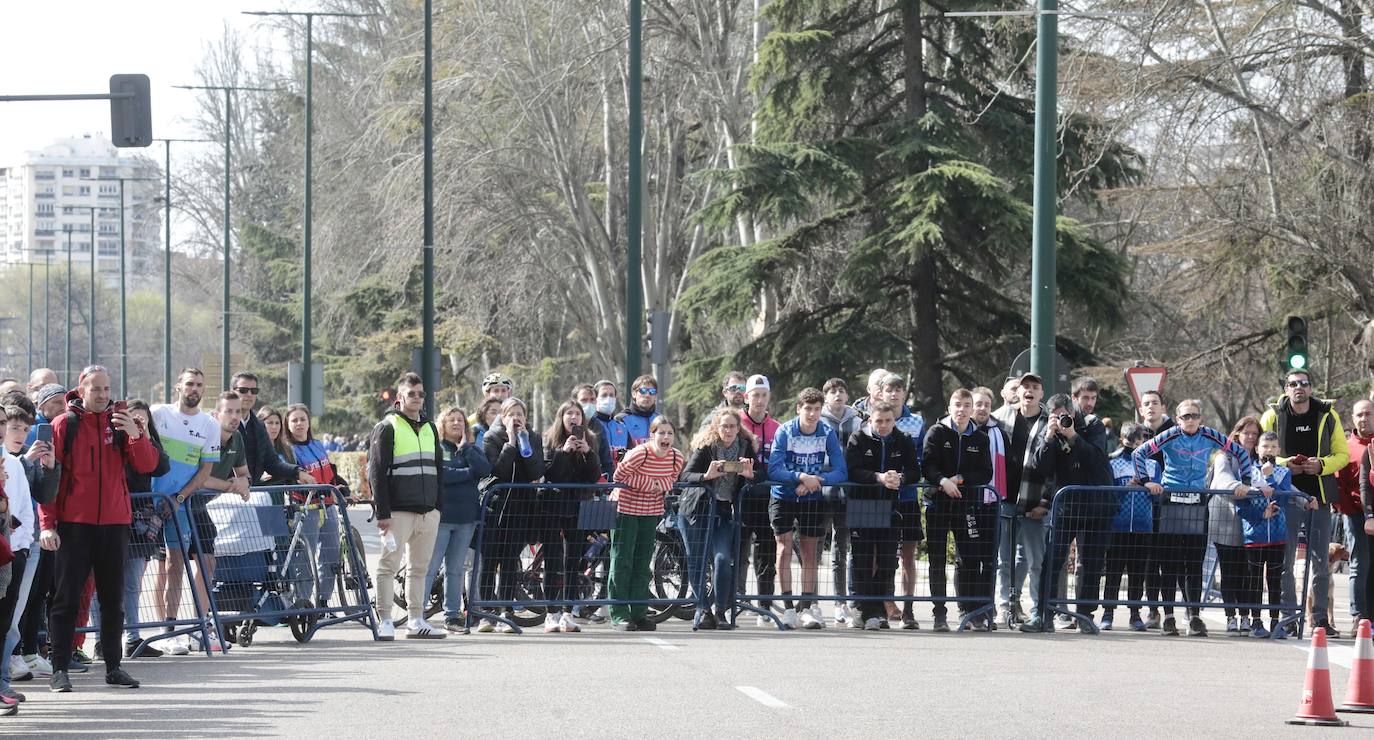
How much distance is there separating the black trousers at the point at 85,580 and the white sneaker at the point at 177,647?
2.03 m

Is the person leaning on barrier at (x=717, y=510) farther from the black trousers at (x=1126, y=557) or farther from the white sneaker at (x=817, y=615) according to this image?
the black trousers at (x=1126, y=557)

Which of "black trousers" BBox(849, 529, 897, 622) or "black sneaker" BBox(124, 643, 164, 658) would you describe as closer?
"black sneaker" BBox(124, 643, 164, 658)

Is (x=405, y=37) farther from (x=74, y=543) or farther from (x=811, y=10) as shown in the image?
(x=74, y=543)

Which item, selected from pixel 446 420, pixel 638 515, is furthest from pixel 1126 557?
pixel 446 420

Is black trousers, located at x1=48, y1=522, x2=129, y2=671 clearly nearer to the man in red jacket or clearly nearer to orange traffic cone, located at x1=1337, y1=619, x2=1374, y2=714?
the man in red jacket

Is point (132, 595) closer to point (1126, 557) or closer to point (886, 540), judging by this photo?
point (886, 540)

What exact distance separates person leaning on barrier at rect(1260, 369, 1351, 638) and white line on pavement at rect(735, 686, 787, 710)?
5.60 metres

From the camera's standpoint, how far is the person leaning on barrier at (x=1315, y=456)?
1530 centimetres

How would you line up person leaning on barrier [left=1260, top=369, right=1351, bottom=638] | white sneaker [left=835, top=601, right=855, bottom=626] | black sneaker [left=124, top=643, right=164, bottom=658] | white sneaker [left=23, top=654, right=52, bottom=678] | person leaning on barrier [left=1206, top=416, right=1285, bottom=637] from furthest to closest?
white sneaker [left=835, top=601, right=855, bottom=626] → person leaning on barrier [left=1206, top=416, right=1285, bottom=637] → person leaning on barrier [left=1260, top=369, right=1351, bottom=638] → black sneaker [left=124, top=643, right=164, bottom=658] → white sneaker [left=23, top=654, right=52, bottom=678]

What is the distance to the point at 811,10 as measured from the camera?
30.8 metres

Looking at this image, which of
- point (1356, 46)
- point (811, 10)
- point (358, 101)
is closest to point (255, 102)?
point (358, 101)

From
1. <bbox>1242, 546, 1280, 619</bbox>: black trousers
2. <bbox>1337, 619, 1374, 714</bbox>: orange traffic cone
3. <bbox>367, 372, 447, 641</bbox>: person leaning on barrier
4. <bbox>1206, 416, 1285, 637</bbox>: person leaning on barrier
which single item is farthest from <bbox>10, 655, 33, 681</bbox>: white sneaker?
<bbox>1242, 546, 1280, 619</bbox>: black trousers

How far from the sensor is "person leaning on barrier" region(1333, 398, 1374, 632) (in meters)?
15.2

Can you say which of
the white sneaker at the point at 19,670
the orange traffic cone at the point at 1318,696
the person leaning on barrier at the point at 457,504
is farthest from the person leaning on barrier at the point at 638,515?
the orange traffic cone at the point at 1318,696
